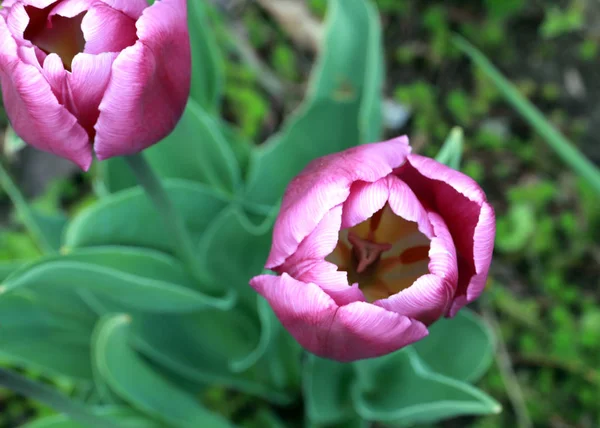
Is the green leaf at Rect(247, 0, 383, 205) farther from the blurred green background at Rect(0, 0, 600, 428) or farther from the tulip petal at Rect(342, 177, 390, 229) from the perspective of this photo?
the blurred green background at Rect(0, 0, 600, 428)

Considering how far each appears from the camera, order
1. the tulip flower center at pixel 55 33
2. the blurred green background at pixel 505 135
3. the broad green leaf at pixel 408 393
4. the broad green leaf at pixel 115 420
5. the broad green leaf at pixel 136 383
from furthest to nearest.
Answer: the blurred green background at pixel 505 135 < the broad green leaf at pixel 115 420 < the broad green leaf at pixel 136 383 < the broad green leaf at pixel 408 393 < the tulip flower center at pixel 55 33

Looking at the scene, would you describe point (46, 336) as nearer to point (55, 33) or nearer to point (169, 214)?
point (169, 214)

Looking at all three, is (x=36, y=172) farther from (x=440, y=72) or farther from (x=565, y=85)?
(x=565, y=85)

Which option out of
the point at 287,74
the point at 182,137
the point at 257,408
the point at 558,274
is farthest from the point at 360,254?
the point at 287,74

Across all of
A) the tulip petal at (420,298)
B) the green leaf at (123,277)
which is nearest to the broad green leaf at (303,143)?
the green leaf at (123,277)

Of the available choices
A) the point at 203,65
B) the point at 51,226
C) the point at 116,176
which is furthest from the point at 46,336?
the point at 203,65

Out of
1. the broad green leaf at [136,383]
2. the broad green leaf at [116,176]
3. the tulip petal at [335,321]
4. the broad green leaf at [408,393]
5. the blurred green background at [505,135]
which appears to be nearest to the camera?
the tulip petal at [335,321]

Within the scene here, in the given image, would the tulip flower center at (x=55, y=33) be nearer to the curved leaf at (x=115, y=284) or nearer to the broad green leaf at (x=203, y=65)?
the curved leaf at (x=115, y=284)
